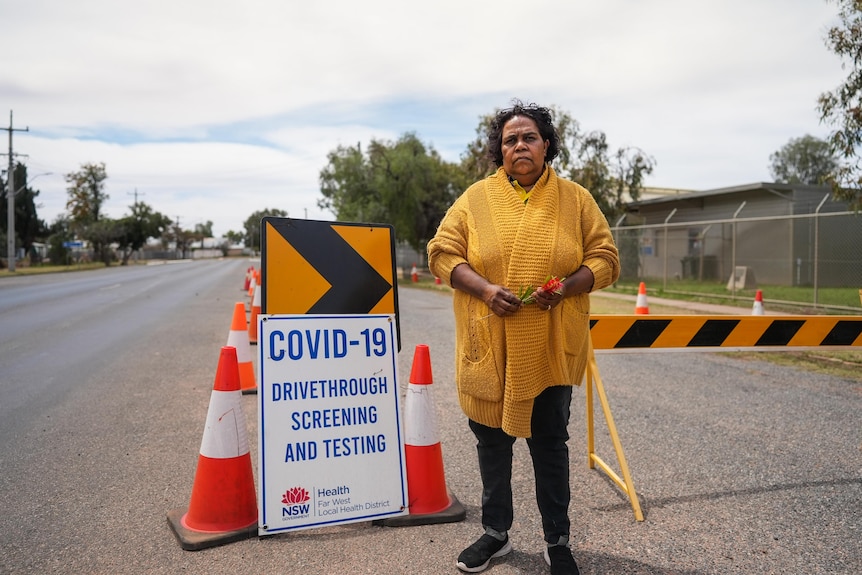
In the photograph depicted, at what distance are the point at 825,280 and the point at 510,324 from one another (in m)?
23.5

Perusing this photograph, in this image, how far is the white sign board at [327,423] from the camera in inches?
127

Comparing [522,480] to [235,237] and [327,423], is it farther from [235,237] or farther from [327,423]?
[235,237]

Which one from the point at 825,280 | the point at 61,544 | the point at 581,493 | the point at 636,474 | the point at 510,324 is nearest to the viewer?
the point at 510,324

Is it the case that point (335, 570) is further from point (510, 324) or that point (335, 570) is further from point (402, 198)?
point (402, 198)

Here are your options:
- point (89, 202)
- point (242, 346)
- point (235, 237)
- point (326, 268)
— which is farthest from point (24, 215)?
point (235, 237)

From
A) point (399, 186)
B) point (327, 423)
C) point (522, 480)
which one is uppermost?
point (399, 186)

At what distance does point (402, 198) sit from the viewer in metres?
33.4

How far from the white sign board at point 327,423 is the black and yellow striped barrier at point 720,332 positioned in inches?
52.7

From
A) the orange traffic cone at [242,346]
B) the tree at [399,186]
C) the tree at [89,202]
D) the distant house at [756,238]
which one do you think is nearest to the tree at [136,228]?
the tree at [89,202]

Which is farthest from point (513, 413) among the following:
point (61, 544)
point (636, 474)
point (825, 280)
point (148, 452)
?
point (825, 280)

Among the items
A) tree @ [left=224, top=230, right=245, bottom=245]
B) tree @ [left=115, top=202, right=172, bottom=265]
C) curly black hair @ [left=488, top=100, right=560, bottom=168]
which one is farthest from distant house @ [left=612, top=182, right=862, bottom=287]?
tree @ [left=224, top=230, right=245, bottom=245]

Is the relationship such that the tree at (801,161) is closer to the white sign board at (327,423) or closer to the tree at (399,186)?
the tree at (399,186)

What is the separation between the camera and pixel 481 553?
295 cm

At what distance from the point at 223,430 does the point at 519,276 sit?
172 cm
